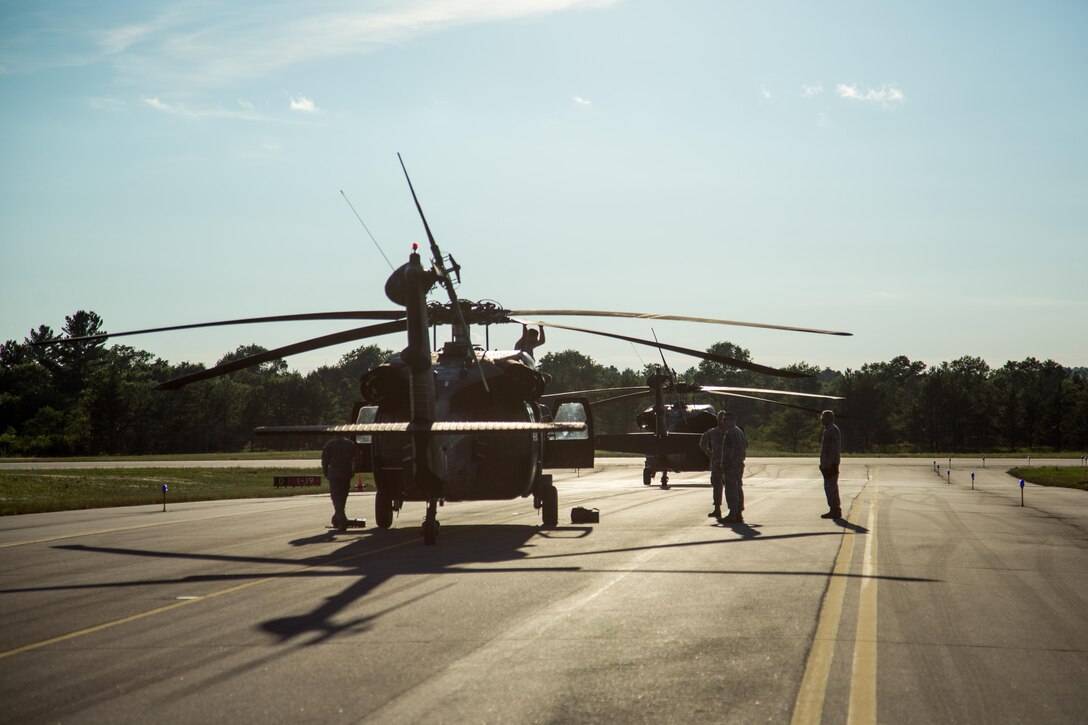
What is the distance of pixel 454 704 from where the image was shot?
561 centimetres

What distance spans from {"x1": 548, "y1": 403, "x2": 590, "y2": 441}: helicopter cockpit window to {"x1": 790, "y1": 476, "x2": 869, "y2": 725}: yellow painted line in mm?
9255

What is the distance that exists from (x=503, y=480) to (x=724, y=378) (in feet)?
592

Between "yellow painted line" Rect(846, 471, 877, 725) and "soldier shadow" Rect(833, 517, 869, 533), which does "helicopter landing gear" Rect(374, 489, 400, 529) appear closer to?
"soldier shadow" Rect(833, 517, 869, 533)

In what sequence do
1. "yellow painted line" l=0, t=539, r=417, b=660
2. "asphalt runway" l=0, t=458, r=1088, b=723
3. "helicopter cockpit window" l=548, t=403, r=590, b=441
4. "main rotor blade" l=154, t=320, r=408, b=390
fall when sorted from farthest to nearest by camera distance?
1. "helicopter cockpit window" l=548, t=403, r=590, b=441
2. "main rotor blade" l=154, t=320, r=408, b=390
3. "yellow painted line" l=0, t=539, r=417, b=660
4. "asphalt runway" l=0, t=458, r=1088, b=723

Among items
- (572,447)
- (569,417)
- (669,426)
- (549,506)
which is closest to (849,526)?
(549,506)

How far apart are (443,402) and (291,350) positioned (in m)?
2.78

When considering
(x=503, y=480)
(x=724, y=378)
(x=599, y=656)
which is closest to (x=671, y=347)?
(x=503, y=480)

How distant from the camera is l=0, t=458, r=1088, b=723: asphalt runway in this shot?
5676 millimetres

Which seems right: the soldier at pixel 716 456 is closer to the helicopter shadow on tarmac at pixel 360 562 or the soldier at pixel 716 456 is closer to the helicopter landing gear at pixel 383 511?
the helicopter shadow on tarmac at pixel 360 562

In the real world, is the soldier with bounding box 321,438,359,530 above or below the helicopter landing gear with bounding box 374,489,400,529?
above

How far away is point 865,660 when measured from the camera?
6.74m

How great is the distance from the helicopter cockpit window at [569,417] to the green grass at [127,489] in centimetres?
1245

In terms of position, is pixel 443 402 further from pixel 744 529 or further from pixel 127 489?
pixel 127 489

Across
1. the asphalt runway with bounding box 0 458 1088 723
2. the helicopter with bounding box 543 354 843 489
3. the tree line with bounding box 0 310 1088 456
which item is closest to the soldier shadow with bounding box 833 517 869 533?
the asphalt runway with bounding box 0 458 1088 723
